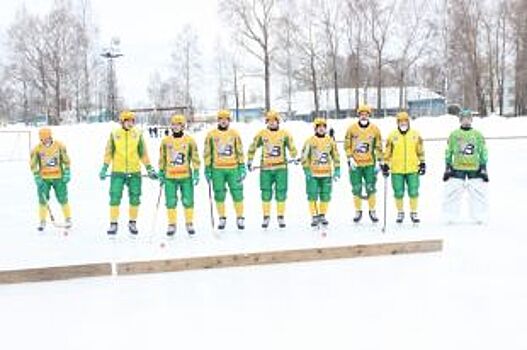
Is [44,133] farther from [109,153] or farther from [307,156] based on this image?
[307,156]

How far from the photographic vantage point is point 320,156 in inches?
342

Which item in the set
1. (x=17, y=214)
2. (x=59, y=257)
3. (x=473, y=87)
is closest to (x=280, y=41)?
(x=473, y=87)

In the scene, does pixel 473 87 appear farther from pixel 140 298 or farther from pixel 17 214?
pixel 140 298

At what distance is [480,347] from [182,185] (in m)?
4.82

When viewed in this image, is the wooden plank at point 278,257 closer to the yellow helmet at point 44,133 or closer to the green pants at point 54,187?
the green pants at point 54,187

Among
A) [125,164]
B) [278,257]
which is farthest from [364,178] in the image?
[125,164]

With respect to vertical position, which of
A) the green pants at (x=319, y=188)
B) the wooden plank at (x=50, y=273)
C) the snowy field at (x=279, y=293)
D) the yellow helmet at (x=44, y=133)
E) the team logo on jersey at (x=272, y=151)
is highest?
the yellow helmet at (x=44, y=133)

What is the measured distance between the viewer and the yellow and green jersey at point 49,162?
354 inches

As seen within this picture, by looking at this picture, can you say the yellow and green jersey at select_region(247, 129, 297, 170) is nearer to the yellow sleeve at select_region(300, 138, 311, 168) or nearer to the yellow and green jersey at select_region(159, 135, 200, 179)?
the yellow sleeve at select_region(300, 138, 311, 168)

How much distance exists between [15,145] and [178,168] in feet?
70.0

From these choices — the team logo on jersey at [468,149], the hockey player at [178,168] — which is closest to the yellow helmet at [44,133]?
the hockey player at [178,168]

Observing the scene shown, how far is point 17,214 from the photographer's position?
37.1ft

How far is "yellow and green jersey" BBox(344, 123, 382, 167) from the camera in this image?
354 inches

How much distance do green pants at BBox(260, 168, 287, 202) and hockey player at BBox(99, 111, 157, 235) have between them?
1316 millimetres
